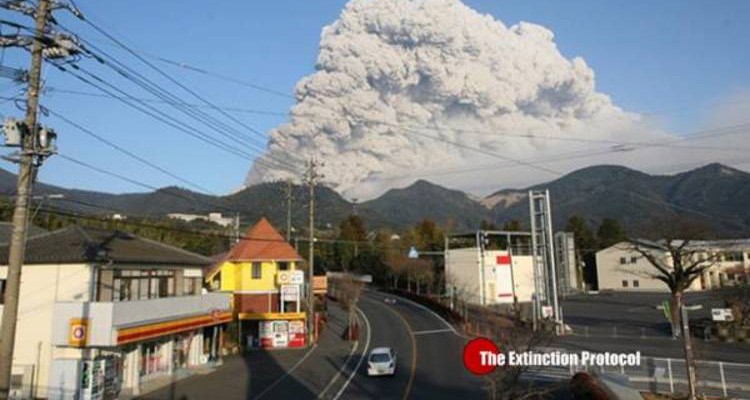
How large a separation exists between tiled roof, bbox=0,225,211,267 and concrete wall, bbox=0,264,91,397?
17.3 inches

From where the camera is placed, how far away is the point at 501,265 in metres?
69.6

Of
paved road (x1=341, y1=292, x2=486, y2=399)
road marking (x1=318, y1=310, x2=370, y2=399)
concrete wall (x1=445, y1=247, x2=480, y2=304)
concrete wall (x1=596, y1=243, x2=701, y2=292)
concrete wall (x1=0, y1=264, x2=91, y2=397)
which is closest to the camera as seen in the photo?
concrete wall (x1=0, y1=264, x2=91, y2=397)

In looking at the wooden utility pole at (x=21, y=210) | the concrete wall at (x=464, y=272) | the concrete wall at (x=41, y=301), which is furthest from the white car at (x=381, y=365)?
the concrete wall at (x=464, y=272)

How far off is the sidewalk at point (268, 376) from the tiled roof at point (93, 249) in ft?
20.8

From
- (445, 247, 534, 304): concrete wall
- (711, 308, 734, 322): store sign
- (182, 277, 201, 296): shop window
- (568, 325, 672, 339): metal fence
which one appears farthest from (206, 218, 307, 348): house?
(711, 308, 734, 322): store sign

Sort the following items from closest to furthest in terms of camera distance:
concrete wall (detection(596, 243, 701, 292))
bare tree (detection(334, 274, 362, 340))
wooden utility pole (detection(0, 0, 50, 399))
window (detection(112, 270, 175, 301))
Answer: wooden utility pole (detection(0, 0, 50, 399))
window (detection(112, 270, 175, 301))
bare tree (detection(334, 274, 362, 340))
concrete wall (detection(596, 243, 701, 292))

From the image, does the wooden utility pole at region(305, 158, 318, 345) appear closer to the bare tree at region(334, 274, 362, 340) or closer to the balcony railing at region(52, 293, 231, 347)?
the bare tree at region(334, 274, 362, 340)

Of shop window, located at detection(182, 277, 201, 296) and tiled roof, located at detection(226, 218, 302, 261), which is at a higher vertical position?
tiled roof, located at detection(226, 218, 302, 261)

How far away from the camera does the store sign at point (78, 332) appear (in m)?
23.3

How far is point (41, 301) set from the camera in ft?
82.2

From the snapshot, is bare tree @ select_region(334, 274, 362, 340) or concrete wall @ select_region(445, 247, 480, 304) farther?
concrete wall @ select_region(445, 247, 480, 304)

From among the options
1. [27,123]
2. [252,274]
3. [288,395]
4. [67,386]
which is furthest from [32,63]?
[252,274]

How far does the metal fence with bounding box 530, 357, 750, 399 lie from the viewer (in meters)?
21.3

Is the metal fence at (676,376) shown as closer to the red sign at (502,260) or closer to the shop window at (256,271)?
the shop window at (256,271)
